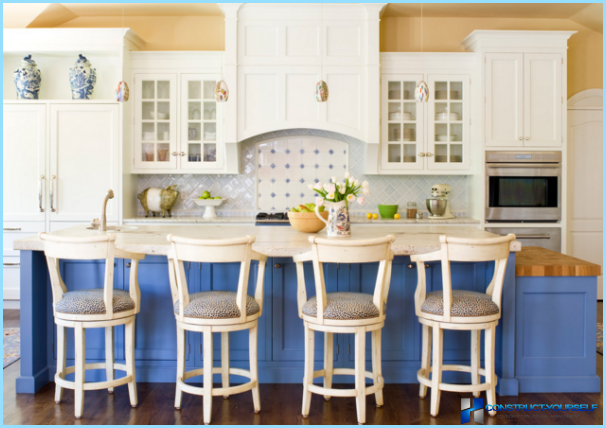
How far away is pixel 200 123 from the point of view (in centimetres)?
476

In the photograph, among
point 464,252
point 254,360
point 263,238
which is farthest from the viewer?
point 263,238

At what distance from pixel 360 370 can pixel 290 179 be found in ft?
9.91

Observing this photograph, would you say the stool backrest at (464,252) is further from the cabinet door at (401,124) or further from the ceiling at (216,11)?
the ceiling at (216,11)

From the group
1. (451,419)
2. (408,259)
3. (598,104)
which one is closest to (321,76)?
(408,259)

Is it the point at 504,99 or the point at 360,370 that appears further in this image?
the point at 504,99

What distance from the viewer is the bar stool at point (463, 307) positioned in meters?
2.30

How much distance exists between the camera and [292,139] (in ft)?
16.6

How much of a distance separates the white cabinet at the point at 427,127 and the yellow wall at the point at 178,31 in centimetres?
182

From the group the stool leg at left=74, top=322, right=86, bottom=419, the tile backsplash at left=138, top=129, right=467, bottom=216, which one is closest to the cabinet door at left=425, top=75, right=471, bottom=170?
the tile backsplash at left=138, top=129, right=467, bottom=216

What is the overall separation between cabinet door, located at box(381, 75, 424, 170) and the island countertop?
1515mm

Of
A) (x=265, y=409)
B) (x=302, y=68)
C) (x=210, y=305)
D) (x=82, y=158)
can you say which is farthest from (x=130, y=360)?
(x=302, y=68)

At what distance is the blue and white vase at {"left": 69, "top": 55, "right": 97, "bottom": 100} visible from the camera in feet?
15.1

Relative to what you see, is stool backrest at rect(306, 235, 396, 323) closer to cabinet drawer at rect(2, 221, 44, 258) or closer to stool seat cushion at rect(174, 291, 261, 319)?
stool seat cushion at rect(174, 291, 261, 319)
